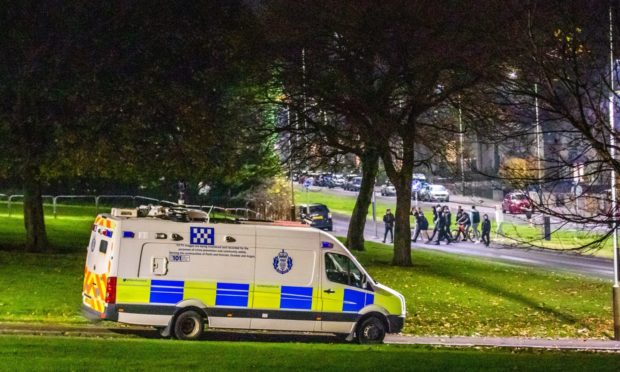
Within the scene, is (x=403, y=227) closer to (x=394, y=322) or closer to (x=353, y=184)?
(x=394, y=322)

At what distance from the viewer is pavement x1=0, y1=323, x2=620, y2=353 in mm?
16156

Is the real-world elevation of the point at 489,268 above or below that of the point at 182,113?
below

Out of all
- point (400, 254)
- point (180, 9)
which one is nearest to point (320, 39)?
point (180, 9)

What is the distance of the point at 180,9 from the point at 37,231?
25.7 ft

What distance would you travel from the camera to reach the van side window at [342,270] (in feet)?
54.5

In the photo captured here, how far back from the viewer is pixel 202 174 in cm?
2869

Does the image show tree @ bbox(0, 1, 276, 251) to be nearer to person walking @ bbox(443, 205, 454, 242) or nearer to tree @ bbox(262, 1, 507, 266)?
tree @ bbox(262, 1, 507, 266)

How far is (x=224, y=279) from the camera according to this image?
16000 millimetres

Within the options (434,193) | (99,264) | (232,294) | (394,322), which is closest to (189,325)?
(232,294)

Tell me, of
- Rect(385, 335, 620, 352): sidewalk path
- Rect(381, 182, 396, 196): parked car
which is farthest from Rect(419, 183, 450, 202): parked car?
Rect(385, 335, 620, 352): sidewalk path

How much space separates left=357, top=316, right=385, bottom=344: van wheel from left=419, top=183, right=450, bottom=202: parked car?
140 feet

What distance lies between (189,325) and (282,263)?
195 cm

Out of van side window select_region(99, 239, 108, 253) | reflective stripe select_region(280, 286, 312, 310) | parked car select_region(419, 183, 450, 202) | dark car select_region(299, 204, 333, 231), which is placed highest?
parked car select_region(419, 183, 450, 202)

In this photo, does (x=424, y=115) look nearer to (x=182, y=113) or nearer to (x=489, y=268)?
(x=489, y=268)
